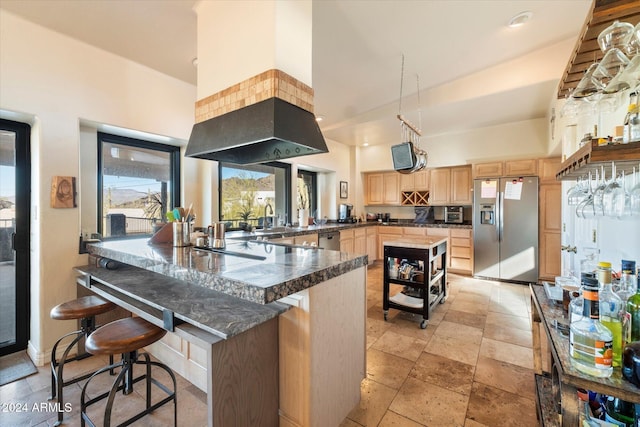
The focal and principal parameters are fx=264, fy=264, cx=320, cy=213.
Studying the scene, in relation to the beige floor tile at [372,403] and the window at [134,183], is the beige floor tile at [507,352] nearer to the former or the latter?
the beige floor tile at [372,403]

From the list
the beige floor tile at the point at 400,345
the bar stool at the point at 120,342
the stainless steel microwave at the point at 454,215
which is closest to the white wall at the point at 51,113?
the bar stool at the point at 120,342

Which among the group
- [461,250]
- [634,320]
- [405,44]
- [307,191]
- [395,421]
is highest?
[405,44]

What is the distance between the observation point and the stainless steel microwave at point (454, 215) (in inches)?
208

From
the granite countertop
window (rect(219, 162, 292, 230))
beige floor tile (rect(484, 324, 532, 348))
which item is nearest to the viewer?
the granite countertop

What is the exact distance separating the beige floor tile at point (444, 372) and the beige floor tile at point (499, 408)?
0.09 metres

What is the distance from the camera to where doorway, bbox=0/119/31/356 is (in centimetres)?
222

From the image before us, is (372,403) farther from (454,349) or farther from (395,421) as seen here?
(454,349)

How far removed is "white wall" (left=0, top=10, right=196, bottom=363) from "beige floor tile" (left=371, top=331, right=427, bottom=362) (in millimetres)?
2799

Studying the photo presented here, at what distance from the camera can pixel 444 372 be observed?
207 centimetres

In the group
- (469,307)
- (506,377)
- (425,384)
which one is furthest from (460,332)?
(425,384)

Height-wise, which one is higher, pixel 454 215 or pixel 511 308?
pixel 454 215

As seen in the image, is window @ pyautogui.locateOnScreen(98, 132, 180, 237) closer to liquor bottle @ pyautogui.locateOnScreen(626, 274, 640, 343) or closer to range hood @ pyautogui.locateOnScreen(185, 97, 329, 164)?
range hood @ pyautogui.locateOnScreen(185, 97, 329, 164)

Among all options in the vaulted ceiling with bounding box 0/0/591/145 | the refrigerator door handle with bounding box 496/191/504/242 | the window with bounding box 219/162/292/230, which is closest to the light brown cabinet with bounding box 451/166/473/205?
the refrigerator door handle with bounding box 496/191/504/242

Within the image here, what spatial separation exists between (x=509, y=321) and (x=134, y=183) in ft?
14.7
